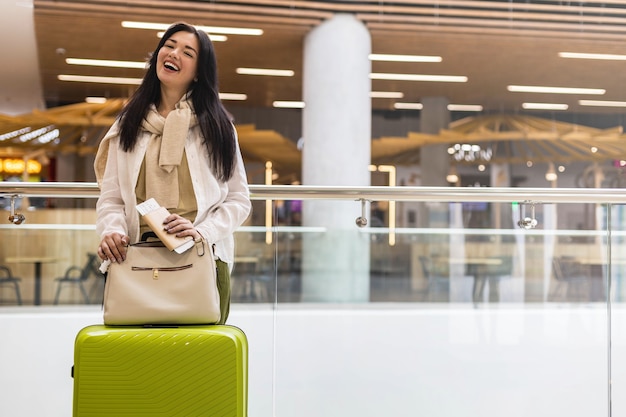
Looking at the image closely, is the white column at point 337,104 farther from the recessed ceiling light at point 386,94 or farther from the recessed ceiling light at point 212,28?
the recessed ceiling light at point 386,94

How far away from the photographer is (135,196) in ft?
6.20

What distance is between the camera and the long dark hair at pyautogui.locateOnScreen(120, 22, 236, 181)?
1922 mm

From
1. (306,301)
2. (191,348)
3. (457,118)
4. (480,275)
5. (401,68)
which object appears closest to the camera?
(191,348)

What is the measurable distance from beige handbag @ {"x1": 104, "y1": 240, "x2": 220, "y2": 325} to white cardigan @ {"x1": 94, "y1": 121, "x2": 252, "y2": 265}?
0.10 m

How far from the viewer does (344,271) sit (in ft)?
13.1

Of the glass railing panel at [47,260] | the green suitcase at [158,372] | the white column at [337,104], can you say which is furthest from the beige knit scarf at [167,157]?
the white column at [337,104]

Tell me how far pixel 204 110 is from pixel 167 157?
0.19 meters

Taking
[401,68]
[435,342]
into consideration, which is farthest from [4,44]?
[435,342]

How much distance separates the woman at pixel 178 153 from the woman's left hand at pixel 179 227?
0.04 metres

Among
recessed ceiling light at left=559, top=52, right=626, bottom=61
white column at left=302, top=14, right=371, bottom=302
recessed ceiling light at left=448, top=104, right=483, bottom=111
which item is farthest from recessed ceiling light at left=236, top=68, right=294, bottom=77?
recessed ceiling light at left=559, top=52, right=626, bottom=61

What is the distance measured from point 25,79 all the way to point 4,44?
101cm

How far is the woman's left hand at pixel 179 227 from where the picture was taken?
1.75 meters

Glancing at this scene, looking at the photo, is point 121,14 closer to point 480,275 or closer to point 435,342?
point 480,275

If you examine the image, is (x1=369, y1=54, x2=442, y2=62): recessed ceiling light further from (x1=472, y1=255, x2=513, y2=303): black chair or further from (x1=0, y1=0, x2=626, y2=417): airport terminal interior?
(x1=472, y1=255, x2=513, y2=303): black chair
